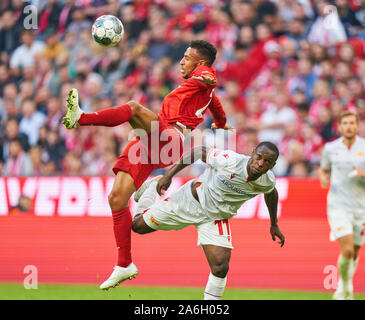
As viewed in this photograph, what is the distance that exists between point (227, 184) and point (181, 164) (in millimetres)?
563

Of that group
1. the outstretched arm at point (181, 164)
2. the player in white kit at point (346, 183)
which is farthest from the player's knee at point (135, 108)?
the player in white kit at point (346, 183)

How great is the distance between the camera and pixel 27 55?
14.5 m

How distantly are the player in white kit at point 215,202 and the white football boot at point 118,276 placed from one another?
1.54ft

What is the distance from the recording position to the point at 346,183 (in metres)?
9.10

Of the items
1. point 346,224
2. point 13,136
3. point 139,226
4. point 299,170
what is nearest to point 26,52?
point 13,136

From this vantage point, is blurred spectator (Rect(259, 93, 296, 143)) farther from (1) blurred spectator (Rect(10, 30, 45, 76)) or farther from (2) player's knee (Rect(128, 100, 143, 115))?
(2) player's knee (Rect(128, 100, 143, 115))

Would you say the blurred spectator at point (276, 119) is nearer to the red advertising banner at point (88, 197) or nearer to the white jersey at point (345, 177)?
the red advertising banner at point (88, 197)

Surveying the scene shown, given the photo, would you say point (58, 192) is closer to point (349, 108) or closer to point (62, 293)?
point (62, 293)

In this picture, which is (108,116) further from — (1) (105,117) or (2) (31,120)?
(2) (31,120)

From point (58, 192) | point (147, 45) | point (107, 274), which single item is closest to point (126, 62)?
point (147, 45)

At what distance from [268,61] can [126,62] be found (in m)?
2.72

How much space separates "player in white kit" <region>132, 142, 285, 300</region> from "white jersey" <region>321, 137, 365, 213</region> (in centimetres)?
198

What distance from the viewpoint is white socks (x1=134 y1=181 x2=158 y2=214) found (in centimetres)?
795

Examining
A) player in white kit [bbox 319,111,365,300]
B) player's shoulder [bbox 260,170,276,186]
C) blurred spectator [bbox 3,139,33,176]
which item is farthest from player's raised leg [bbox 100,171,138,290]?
blurred spectator [bbox 3,139,33,176]
